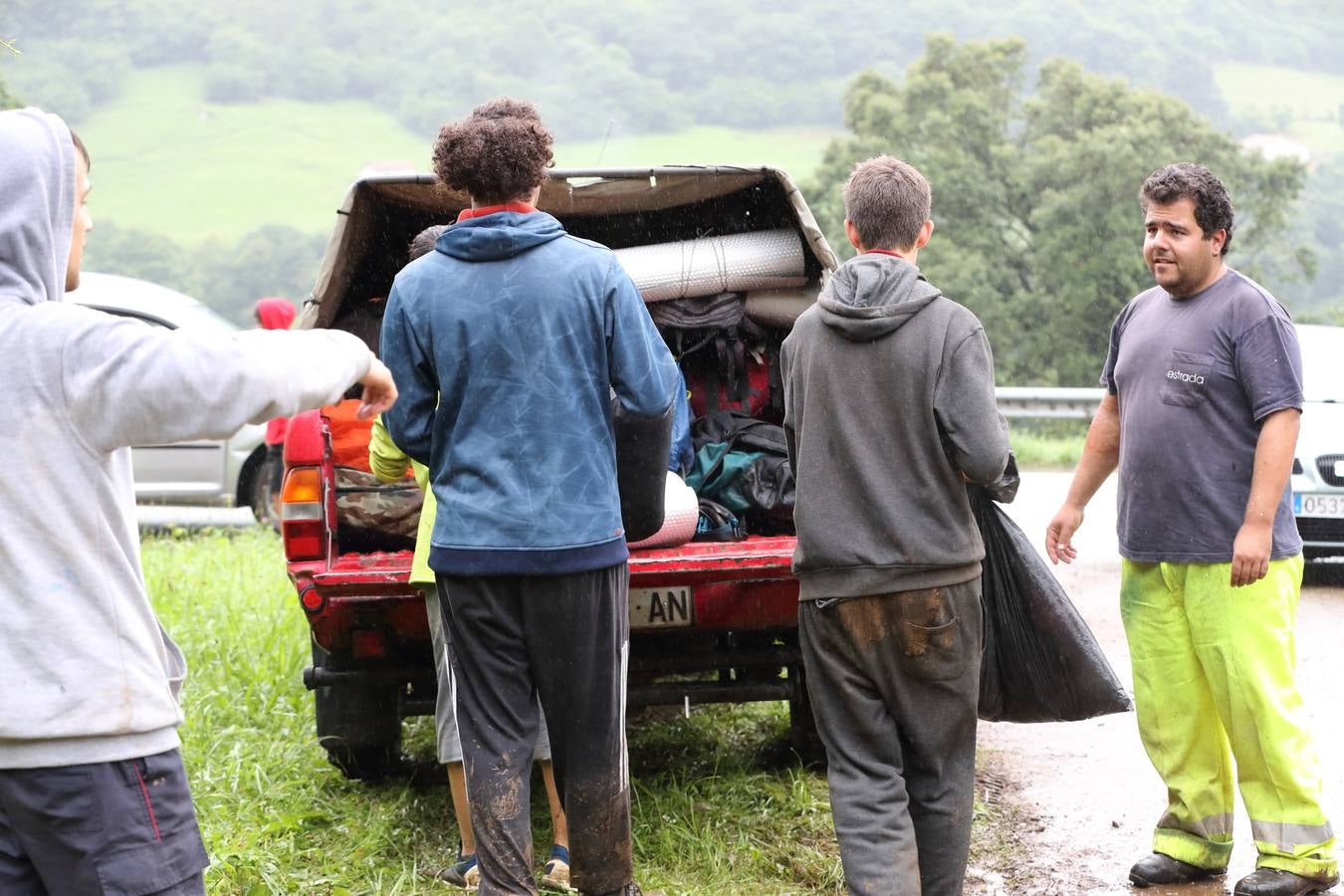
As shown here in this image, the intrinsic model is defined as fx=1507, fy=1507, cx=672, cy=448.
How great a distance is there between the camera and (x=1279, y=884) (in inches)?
161

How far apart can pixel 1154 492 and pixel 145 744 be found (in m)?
2.93

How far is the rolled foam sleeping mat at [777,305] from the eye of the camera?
238 inches

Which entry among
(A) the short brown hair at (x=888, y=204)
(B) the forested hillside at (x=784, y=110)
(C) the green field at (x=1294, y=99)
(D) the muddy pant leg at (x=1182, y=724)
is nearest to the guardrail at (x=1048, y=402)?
(B) the forested hillside at (x=784, y=110)

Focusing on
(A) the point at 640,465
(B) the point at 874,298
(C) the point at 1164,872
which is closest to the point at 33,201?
(A) the point at 640,465

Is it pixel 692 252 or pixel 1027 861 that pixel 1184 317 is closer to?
pixel 1027 861

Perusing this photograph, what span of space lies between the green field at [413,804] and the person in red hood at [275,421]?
115 centimetres

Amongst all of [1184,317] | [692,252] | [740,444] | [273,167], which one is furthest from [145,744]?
[273,167]

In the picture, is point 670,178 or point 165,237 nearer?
point 670,178

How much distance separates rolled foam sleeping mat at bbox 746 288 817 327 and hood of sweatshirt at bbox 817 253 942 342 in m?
2.34

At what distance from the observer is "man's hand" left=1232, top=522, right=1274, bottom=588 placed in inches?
160

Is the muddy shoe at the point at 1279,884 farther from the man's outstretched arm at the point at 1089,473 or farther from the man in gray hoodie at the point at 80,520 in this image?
the man in gray hoodie at the point at 80,520

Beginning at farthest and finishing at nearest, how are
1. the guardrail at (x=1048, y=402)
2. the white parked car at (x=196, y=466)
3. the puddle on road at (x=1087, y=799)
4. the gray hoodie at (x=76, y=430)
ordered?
the guardrail at (x=1048, y=402) < the white parked car at (x=196, y=466) < the puddle on road at (x=1087, y=799) < the gray hoodie at (x=76, y=430)

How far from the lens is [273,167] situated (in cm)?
5912

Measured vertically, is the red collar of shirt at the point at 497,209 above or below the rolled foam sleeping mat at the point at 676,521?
above
